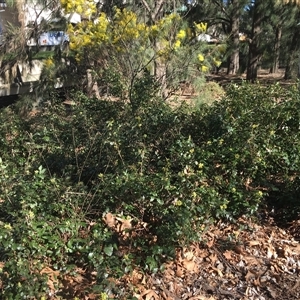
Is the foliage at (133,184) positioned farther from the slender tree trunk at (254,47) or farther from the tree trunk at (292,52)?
the tree trunk at (292,52)

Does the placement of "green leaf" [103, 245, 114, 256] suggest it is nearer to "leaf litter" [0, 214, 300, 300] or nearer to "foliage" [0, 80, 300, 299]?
"foliage" [0, 80, 300, 299]

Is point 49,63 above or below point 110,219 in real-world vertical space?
above

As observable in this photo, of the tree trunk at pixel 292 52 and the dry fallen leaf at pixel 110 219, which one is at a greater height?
the tree trunk at pixel 292 52

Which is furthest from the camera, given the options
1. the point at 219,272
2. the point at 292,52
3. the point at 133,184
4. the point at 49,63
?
the point at 292,52

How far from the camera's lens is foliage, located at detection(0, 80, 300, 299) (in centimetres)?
271

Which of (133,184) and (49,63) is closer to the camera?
(133,184)

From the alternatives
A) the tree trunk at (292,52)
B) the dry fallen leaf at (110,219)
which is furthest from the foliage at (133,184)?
the tree trunk at (292,52)

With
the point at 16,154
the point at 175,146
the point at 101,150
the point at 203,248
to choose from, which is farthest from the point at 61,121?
the point at 203,248

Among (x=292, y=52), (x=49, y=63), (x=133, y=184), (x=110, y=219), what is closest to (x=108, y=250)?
(x=110, y=219)

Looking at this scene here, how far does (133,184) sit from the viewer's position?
3061 millimetres

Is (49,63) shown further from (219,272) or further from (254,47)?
(254,47)

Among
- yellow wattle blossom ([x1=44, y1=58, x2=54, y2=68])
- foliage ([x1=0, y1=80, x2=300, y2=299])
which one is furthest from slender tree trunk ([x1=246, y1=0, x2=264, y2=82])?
foliage ([x1=0, y1=80, x2=300, y2=299])

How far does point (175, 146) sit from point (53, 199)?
45.9 inches

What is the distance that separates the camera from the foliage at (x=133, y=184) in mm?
2711
